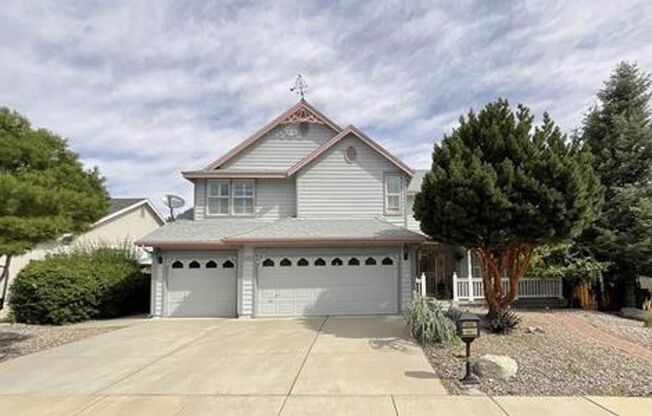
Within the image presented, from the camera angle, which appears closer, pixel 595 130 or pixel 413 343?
pixel 413 343

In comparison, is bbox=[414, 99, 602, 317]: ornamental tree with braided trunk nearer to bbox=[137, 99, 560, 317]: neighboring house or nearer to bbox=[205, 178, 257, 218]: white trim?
bbox=[137, 99, 560, 317]: neighboring house

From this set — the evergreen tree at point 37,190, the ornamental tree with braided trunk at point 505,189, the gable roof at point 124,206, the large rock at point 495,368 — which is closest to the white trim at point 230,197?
the evergreen tree at point 37,190

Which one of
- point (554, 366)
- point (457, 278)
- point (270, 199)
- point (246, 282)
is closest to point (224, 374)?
point (554, 366)

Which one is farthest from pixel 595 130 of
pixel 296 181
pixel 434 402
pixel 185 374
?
pixel 185 374

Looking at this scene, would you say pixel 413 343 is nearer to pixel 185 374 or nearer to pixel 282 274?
pixel 185 374

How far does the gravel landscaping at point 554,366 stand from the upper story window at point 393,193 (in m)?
7.76

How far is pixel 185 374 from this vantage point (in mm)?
8797

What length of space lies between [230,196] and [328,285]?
5.43 metres

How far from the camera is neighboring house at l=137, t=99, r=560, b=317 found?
17.0 meters

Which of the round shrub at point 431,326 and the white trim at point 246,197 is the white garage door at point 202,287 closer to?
the white trim at point 246,197

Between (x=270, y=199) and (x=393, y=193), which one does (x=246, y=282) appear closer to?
(x=270, y=199)

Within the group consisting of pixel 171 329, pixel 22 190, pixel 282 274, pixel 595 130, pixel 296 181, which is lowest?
pixel 171 329

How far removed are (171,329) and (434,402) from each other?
376 inches

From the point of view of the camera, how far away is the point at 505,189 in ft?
38.2
